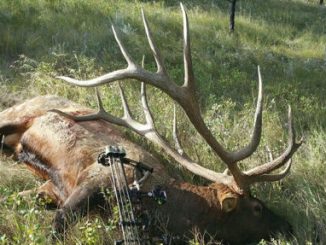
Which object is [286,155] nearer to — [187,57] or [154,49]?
[187,57]

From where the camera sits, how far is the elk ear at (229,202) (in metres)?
4.77

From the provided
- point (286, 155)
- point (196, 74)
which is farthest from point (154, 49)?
point (196, 74)

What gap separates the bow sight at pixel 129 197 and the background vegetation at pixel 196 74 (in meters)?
0.17

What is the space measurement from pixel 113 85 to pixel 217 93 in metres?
1.34

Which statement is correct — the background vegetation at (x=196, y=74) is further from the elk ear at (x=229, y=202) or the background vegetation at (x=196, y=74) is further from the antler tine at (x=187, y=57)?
the antler tine at (x=187, y=57)

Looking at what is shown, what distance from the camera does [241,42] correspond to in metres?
10.5

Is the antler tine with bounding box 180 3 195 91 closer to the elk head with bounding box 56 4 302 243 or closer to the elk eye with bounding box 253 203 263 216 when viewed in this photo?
the elk head with bounding box 56 4 302 243

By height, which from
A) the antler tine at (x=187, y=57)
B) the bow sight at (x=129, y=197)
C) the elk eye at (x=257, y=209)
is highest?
the antler tine at (x=187, y=57)

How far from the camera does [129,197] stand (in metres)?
4.32

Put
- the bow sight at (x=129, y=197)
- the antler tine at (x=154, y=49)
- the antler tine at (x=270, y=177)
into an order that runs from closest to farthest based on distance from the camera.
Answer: the bow sight at (x=129, y=197), the antler tine at (x=154, y=49), the antler tine at (x=270, y=177)

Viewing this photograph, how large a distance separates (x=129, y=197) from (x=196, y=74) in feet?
14.2

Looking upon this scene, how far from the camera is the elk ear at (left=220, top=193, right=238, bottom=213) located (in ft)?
15.6

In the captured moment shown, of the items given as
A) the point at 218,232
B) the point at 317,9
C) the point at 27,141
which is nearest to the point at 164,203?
the point at 218,232

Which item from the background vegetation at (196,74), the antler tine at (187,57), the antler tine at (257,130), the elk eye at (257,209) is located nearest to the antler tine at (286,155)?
the antler tine at (257,130)
